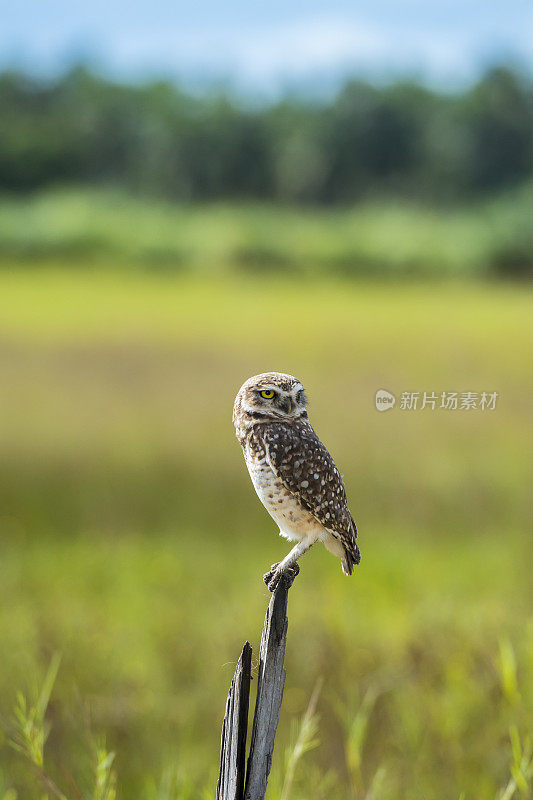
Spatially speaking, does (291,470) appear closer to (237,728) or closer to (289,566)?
(289,566)

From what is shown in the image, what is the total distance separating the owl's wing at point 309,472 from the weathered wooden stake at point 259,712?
119 millimetres

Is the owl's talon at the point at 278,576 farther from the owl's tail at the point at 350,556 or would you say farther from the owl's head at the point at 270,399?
the owl's head at the point at 270,399

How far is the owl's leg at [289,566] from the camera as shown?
106 centimetres

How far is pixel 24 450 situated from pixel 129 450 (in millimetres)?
1142

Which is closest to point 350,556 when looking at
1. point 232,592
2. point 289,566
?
point 289,566

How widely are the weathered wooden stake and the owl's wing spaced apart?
0.39 feet

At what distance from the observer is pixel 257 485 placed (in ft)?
3.38

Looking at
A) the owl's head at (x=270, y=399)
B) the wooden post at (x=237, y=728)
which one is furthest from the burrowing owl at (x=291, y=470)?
the wooden post at (x=237, y=728)


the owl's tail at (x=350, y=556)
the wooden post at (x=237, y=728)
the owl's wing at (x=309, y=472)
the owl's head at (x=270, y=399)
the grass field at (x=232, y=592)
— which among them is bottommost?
the grass field at (x=232, y=592)

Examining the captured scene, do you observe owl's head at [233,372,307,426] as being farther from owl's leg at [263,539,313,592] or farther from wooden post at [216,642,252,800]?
wooden post at [216,642,252,800]

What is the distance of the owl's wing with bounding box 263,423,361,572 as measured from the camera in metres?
1.02

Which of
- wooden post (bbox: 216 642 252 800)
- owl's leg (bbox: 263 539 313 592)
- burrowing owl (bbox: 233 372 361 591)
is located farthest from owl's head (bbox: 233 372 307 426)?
wooden post (bbox: 216 642 252 800)

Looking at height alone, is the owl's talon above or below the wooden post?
above

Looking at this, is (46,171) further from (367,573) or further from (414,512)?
(367,573)
